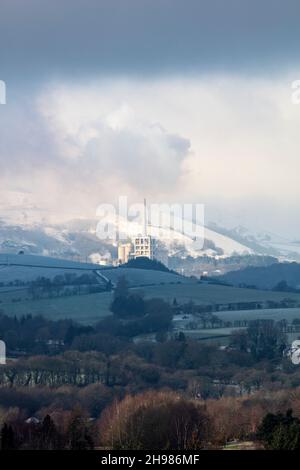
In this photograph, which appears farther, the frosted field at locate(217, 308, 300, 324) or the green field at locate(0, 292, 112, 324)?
the green field at locate(0, 292, 112, 324)

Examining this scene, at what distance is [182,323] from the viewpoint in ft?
598

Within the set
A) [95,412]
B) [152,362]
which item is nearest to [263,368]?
[152,362]

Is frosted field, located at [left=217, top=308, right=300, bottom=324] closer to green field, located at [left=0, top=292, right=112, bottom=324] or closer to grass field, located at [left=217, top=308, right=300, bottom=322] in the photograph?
grass field, located at [left=217, top=308, right=300, bottom=322]

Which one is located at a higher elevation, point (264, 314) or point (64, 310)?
point (64, 310)

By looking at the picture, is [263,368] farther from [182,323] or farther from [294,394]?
[182,323]

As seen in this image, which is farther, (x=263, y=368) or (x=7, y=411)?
(x=263, y=368)

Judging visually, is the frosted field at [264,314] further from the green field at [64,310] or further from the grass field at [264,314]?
the green field at [64,310]

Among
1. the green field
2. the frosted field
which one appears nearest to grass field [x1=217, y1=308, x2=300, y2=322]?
the frosted field

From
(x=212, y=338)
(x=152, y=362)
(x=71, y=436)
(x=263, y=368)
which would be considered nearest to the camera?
(x=71, y=436)

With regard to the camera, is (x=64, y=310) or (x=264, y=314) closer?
(x=264, y=314)

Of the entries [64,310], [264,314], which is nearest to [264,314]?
[264,314]

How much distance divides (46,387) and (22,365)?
42.8 ft

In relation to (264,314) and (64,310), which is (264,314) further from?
(64,310)
